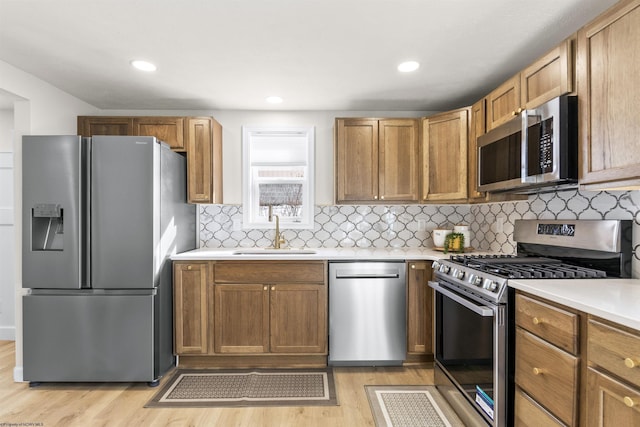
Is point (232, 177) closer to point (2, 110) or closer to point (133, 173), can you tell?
point (133, 173)

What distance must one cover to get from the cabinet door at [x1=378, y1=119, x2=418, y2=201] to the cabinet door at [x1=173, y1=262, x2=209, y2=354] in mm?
1781

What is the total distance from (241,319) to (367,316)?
3.42 ft

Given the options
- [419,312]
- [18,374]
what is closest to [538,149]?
[419,312]

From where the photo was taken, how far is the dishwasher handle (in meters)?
2.90

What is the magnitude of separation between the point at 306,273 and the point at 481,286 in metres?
1.41

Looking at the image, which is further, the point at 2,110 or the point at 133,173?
the point at 2,110

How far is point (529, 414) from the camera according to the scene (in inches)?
63.3

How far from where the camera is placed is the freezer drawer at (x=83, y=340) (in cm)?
256

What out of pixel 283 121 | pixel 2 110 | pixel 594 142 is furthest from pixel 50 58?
pixel 594 142

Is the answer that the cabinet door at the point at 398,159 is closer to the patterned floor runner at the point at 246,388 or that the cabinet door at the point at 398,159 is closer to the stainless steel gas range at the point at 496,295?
the stainless steel gas range at the point at 496,295

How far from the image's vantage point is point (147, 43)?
220 cm

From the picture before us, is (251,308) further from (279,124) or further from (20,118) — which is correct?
(20,118)

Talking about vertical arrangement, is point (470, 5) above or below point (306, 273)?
above

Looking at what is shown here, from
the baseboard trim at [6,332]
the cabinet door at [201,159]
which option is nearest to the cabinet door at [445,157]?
the cabinet door at [201,159]
